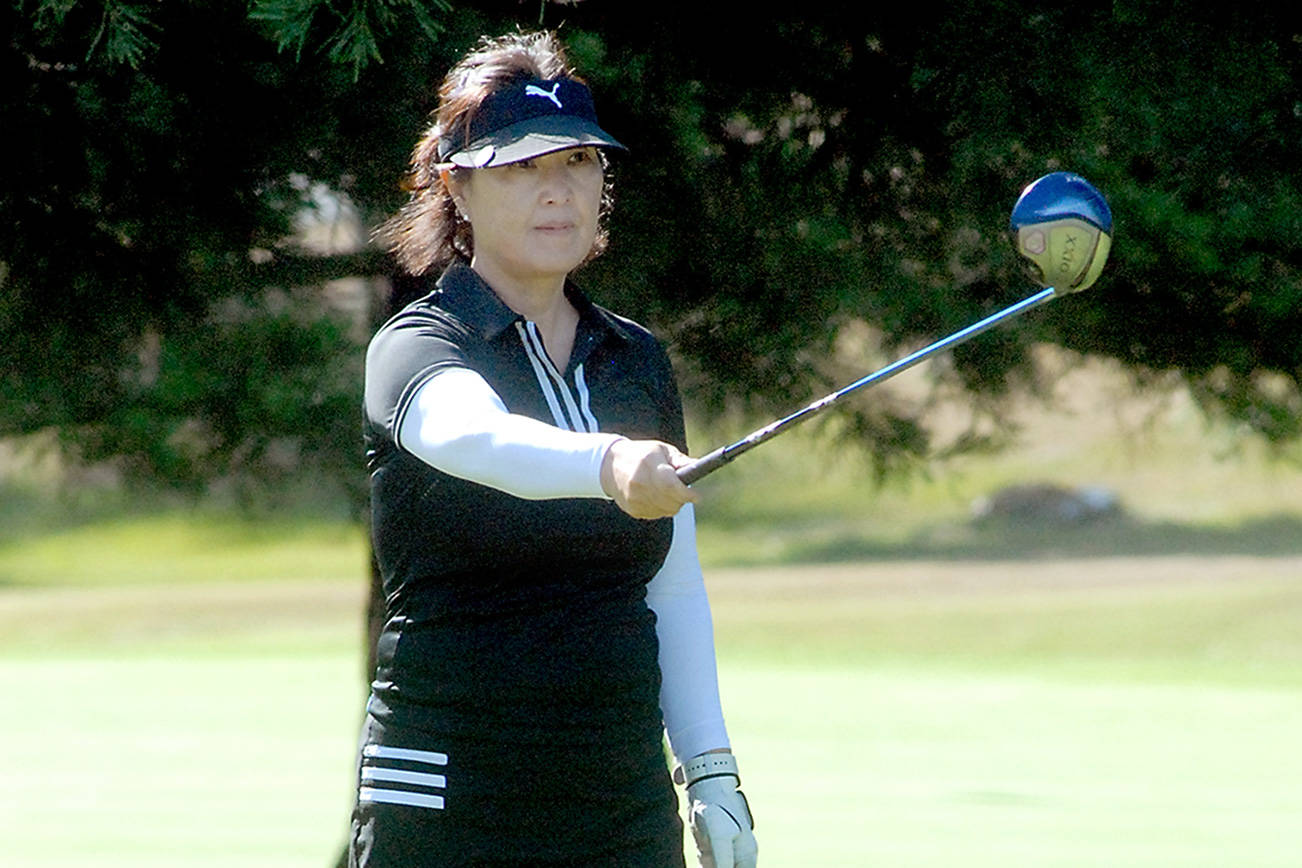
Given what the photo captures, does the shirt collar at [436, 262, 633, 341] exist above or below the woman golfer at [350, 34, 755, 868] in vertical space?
above

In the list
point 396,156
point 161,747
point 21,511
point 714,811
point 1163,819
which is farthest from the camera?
point 21,511

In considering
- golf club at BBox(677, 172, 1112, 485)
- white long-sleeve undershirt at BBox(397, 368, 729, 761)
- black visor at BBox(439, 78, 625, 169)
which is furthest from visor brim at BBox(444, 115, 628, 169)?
golf club at BBox(677, 172, 1112, 485)

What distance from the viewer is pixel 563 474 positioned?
2357 mm

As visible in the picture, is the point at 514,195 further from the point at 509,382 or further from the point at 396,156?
the point at 396,156

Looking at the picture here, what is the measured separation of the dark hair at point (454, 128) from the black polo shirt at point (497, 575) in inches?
9.7

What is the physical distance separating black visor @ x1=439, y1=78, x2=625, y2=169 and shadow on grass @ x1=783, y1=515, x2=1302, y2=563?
2760cm

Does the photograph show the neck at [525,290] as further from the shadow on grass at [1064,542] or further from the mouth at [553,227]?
the shadow on grass at [1064,542]

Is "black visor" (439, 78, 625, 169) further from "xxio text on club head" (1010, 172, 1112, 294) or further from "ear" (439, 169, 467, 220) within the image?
"xxio text on club head" (1010, 172, 1112, 294)

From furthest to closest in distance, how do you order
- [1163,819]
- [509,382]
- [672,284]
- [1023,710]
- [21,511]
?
[21,511]
[1023,710]
[1163,819]
[672,284]
[509,382]

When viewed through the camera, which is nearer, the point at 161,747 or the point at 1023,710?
the point at 161,747

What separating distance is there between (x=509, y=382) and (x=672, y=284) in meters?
2.88

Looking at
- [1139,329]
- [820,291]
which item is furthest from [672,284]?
[1139,329]

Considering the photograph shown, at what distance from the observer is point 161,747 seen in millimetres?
11875

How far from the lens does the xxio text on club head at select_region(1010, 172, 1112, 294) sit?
2721 millimetres
